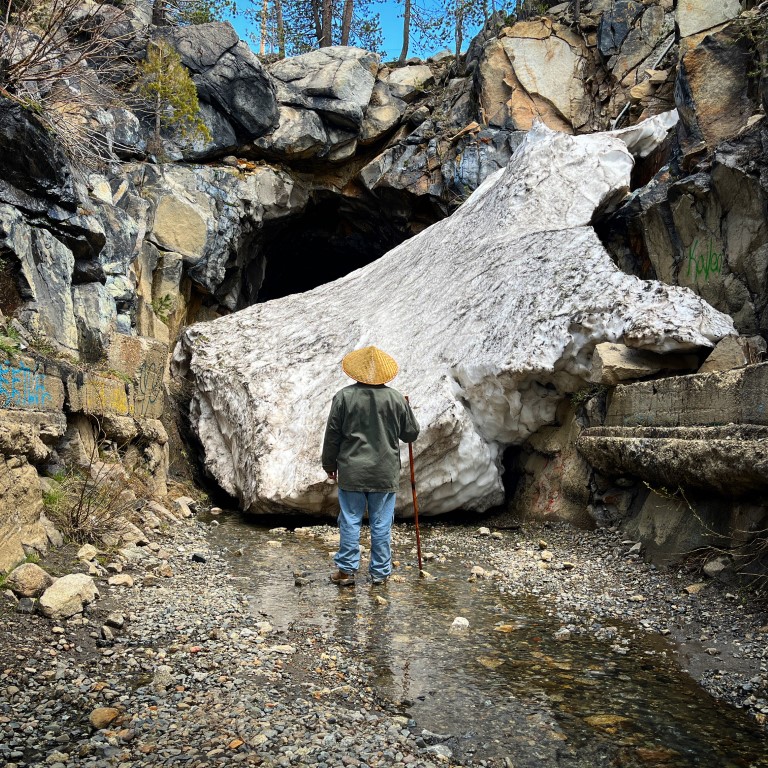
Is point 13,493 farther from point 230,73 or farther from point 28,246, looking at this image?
point 230,73

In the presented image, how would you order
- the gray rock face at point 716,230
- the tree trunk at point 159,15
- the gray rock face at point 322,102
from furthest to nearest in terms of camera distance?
the gray rock face at point 322,102 < the tree trunk at point 159,15 < the gray rock face at point 716,230

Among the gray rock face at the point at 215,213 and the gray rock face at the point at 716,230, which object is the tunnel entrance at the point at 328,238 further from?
the gray rock face at the point at 716,230

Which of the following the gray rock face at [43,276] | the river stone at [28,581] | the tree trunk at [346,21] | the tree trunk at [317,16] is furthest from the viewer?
the tree trunk at [317,16]

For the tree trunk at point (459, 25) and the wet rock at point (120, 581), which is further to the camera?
the tree trunk at point (459, 25)

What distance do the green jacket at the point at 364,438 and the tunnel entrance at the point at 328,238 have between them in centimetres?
1379

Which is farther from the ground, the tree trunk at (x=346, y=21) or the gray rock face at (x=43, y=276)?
the tree trunk at (x=346, y=21)

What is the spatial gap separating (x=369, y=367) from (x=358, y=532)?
137cm

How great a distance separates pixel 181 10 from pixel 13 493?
18.0m

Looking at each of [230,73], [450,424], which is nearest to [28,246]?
[450,424]

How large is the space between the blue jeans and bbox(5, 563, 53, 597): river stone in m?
2.18

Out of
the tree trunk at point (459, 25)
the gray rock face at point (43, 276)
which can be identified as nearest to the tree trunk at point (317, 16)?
the tree trunk at point (459, 25)

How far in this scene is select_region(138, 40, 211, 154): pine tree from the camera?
15172mm

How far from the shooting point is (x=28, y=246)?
7.66m

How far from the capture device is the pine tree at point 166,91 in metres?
15.2
